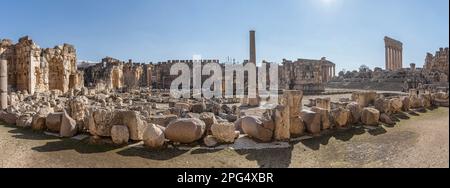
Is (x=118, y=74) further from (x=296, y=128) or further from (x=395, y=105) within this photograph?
(x=296, y=128)

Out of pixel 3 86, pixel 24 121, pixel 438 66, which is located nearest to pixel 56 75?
pixel 3 86

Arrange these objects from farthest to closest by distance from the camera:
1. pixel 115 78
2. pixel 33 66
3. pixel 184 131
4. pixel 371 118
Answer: pixel 115 78
pixel 33 66
pixel 371 118
pixel 184 131

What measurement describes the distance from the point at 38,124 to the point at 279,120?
8.84 m

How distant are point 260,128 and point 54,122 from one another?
24.0ft

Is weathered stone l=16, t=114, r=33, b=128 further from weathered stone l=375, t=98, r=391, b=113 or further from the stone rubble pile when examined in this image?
weathered stone l=375, t=98, r=391, b=113

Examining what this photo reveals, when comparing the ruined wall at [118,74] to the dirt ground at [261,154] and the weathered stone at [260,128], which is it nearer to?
the dirt ground at [261,154]

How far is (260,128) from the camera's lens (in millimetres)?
9078

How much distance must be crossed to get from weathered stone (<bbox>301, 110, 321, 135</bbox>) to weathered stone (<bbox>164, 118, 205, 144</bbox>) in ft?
12.3

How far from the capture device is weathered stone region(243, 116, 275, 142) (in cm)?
905

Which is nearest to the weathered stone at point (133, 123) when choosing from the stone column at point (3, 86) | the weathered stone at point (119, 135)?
the weathered stone at point (119, 135)

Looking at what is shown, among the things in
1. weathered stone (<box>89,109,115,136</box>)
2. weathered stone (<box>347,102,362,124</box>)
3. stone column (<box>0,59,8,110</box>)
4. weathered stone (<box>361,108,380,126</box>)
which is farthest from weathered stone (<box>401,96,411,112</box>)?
stone column (<box>0,59,8,110</box>)
